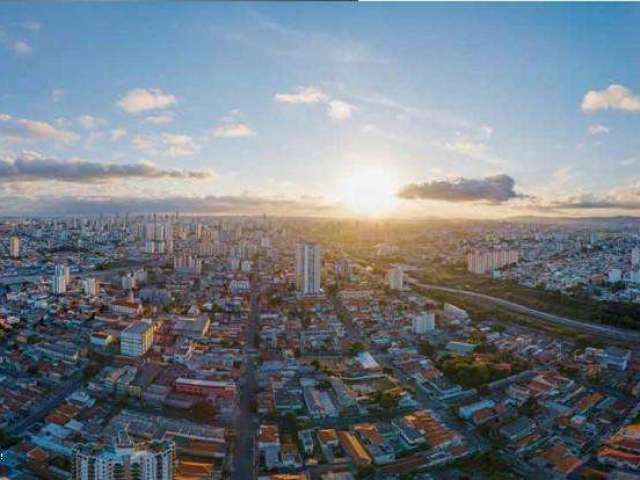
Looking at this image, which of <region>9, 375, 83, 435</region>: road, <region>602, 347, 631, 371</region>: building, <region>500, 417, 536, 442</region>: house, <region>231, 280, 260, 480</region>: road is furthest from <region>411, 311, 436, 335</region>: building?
<region>9, 375, 83, 435</region>: road

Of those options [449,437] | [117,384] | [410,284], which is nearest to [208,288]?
[410,284]

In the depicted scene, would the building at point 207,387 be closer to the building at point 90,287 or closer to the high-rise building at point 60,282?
the building at point 90,287

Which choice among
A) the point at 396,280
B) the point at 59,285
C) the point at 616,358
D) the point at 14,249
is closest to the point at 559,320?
the point at 616,358

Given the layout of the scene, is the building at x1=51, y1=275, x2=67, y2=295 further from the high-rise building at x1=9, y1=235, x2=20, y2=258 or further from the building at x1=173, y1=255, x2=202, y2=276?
the high-rise building at x1=9, y1=235, x2=20, y2=258

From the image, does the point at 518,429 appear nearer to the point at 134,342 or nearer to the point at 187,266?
the point at 134,342

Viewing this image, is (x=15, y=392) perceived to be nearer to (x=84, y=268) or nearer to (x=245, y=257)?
(x=84, y=268)

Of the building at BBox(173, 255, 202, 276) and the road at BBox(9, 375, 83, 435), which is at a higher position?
the building at BBox(173, 255, 202, 276)
